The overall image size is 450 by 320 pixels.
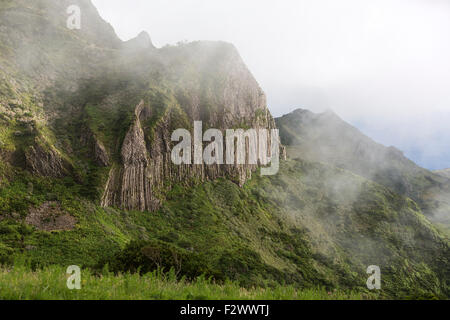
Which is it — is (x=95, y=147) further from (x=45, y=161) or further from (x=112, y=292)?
(x=112, y=292)

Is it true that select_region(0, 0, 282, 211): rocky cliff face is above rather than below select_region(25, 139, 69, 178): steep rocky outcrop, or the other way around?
above

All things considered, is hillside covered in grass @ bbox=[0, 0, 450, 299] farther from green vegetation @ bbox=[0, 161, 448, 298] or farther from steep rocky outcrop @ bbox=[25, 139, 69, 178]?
green vegetation @ bbox=[0, 161, 448, 298]

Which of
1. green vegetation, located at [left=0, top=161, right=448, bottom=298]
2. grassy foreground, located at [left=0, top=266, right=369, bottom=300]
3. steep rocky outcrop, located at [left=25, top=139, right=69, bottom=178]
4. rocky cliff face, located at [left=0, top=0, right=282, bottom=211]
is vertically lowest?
green vegetation, located at [left=0, top=161, right=448, bottom=298]

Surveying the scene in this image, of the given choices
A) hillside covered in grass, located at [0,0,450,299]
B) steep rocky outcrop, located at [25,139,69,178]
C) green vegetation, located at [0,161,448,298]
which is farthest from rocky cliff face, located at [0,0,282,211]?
green vegetation, located at [0,161,448,298]

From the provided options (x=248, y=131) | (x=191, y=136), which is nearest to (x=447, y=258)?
(x=248, y=131)

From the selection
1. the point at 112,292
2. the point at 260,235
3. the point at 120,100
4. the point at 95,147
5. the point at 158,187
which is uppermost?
the point at 120,100

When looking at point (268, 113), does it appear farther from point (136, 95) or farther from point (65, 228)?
point (65, 228)

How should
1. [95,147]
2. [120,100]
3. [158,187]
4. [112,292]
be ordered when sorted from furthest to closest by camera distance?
1. [120,100]
2. [158,187]
3. [95,147]
4. [112,292]

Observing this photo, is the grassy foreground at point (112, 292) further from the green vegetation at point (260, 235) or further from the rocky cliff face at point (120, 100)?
the rocky cliff face at point (120, 100)

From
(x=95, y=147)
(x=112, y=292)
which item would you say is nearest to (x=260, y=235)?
(x=95, y=147)

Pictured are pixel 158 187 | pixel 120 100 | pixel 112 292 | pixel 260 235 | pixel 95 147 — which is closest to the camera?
pixel 112 292

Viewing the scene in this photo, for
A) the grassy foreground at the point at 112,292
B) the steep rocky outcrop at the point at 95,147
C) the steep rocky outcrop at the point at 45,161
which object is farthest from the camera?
the steep rocky outcrop at the point at 95,147

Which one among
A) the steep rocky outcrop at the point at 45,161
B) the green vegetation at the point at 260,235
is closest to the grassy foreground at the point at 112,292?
the green vegetation at the point at 260,235
